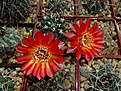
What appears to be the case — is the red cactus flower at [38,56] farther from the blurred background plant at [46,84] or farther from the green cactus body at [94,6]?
the green cactus body at [94,6]

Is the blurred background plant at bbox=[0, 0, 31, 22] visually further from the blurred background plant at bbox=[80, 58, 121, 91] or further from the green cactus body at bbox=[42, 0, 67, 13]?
the blurred background plant at bbox=[80, 58, 121, 91]

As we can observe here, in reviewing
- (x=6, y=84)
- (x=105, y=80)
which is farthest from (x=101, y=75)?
(x=6, y=84)

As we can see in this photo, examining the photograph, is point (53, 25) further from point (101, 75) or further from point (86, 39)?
point (101, 75)

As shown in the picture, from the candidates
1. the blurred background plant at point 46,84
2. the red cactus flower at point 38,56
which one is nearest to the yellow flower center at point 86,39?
the red cactus flower at point 38,56

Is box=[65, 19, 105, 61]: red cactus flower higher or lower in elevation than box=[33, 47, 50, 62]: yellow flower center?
higher

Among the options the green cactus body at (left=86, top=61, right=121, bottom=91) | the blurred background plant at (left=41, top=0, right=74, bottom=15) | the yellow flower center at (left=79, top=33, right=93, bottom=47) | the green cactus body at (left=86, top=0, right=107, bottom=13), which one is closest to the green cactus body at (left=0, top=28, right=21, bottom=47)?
the blurred background plant at (left=41, top=0, right=74, bottom=15)
